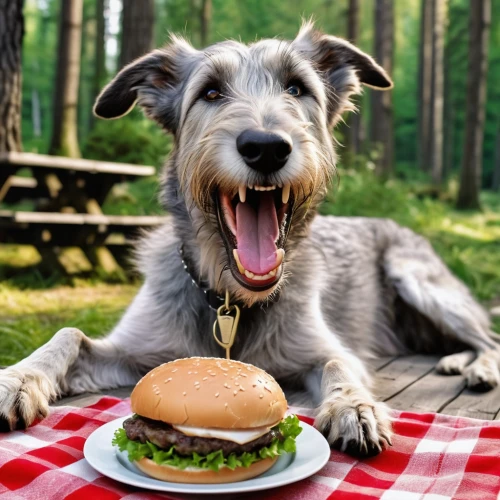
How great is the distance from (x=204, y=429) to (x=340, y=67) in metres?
2.85

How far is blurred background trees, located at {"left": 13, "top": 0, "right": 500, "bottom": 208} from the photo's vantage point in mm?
11164

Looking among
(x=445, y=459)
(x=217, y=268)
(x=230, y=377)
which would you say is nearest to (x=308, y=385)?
(x=217, y=268)

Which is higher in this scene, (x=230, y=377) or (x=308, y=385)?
(x=230, y=377)

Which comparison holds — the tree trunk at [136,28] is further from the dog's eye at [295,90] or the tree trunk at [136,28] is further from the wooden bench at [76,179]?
the dog's eye at [295,90]

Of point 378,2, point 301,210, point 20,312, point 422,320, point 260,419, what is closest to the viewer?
point 260,419

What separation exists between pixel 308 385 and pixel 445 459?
125cm

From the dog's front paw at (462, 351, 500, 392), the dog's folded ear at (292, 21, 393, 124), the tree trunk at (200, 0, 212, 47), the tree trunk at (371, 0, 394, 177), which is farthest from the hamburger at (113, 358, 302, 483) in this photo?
the tree trunk at (200, 0, 212, 47)

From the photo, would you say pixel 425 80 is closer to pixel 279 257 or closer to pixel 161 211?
pixel 161 211

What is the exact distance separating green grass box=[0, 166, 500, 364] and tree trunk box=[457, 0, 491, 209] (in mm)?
5044

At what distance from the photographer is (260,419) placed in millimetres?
2367

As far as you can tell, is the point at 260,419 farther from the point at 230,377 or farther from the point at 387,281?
the point at 387,281

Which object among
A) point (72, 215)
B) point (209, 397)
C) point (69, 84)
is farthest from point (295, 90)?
point (69, 84)

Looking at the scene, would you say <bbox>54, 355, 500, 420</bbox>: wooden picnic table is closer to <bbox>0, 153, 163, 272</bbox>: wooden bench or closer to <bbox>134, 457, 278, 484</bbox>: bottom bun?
<bbox>134, 457, 278, 484</bbox>: bottom bun

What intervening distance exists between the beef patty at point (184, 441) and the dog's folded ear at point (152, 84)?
7.88 ft
